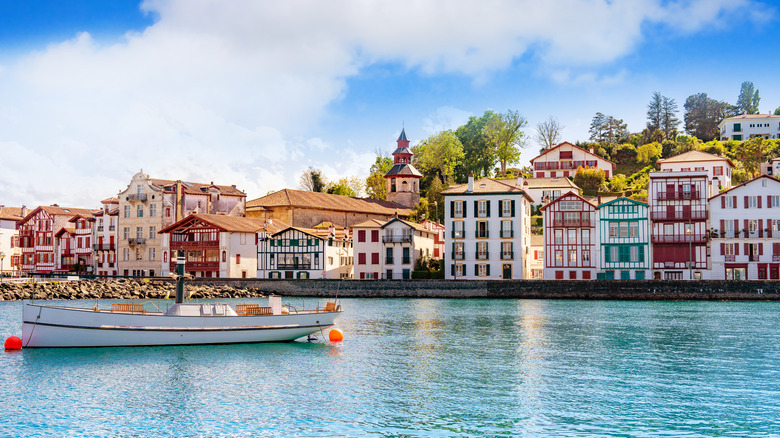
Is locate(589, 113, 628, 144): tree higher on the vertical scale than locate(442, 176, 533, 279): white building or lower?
higher

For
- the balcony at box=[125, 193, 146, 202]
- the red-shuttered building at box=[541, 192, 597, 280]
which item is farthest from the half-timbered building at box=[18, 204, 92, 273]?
the red-shuttered building at box=[541, 192, 597, 280]

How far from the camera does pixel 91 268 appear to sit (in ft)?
323

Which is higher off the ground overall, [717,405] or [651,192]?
[651,192]

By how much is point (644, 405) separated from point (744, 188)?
2100 inches

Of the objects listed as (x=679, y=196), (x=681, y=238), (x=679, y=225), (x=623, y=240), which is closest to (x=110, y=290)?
(x=623, y=240)

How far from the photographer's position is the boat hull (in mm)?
32250

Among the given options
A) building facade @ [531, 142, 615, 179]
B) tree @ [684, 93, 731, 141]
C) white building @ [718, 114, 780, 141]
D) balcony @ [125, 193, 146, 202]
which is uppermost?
tree @ [684, 93, 731, 141]

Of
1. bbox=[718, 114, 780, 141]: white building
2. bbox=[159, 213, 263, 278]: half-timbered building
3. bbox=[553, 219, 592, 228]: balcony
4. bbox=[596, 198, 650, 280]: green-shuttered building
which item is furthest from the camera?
bbox=[718, 114, 780, 141]: white building

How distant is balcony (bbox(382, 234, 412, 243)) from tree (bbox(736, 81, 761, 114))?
11036 centimetres

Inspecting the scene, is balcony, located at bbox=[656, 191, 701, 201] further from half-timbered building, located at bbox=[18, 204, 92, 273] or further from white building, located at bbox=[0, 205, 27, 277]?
white building, located at bbox=[0, 205, 27, 277]

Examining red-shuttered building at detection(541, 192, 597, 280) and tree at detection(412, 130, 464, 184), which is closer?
red-shuttered building at detection(541, 192, 597, 280)

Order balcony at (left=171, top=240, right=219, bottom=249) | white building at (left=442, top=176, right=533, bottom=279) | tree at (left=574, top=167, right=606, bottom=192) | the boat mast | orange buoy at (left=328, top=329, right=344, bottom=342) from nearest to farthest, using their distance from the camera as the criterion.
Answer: the boat mast, orange buoy at (left=328, top=329, right=344, bottom=342), white building at (left=442, top=176, right=533, bottom=279), balcony at (left=171, top=240, right=219, bottom=249), tree at (left=574, top=167, right=606, bottom=192)

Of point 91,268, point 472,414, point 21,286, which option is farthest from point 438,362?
point 91,268

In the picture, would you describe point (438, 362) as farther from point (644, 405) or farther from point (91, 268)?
point (91, 268)
